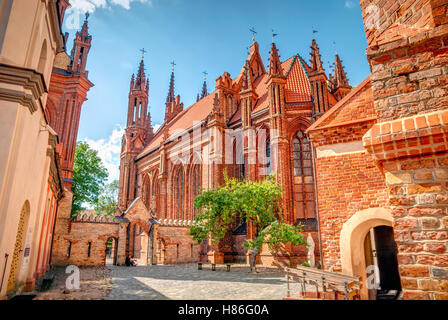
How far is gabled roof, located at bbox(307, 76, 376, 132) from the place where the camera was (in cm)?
672

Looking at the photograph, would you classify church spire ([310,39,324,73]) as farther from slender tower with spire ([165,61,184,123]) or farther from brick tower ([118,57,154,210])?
brick tower ([118,57,154,210])

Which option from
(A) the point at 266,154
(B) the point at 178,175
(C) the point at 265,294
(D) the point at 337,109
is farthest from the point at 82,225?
(D) the point at 337,109

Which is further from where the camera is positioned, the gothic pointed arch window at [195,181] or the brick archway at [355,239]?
the gothic pointed arch window at [195,181]

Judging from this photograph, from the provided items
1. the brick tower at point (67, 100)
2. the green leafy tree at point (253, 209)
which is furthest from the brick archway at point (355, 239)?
the brick tower at point (67, 100)

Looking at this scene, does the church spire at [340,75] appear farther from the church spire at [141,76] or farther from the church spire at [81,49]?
the church spire at [141,76]

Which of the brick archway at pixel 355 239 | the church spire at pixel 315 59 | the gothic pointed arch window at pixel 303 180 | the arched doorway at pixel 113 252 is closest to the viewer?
the brick archway at pixel 355 239

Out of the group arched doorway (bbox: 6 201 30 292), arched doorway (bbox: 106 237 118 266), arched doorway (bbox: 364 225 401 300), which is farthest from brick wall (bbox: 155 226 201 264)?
arched doorway (bbox: 364 225 401 300)

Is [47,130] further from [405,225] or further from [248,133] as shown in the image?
[248,133]

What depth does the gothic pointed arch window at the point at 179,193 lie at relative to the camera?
1156 inches

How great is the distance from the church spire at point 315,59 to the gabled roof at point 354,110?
573 inches

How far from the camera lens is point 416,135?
247cm

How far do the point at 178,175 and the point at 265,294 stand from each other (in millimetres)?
22908

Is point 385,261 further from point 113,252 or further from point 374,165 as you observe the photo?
point 113,252

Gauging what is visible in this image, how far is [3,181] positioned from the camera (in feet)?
17.7
